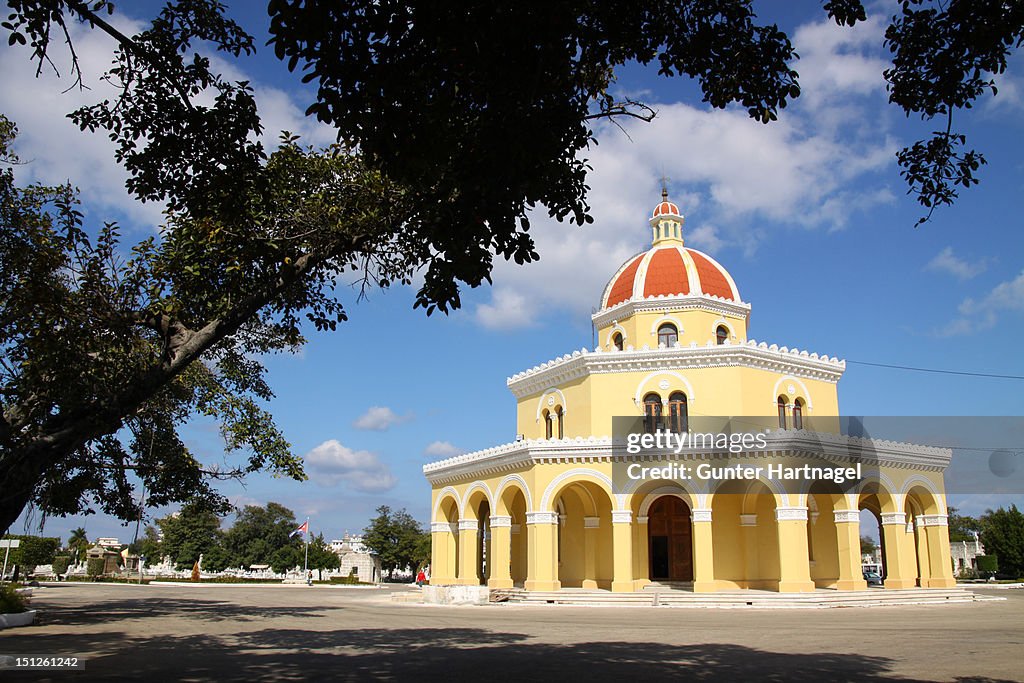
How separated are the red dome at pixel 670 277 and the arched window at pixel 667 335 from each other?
1409mm

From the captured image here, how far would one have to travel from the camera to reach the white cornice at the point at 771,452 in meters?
25.4

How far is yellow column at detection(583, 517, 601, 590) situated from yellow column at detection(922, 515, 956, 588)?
12.3m

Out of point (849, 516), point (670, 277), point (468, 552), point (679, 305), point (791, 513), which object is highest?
point (670, 277)

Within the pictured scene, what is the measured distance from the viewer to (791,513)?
24766 mm

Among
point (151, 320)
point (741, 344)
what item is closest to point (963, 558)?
point (741, 344)

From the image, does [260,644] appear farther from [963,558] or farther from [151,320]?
[963,558]

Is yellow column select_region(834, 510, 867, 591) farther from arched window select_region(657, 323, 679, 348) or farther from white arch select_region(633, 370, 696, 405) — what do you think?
arched window select_region(657, 323, 679, 348)

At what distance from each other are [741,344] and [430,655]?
19143 mm

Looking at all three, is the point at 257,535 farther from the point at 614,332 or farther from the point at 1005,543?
the point at 1005,543

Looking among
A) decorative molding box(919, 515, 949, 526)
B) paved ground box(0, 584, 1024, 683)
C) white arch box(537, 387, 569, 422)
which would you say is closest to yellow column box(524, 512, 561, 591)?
paved ground box(0, 584, 1024, 683)

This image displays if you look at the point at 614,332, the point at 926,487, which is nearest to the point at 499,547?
the point at 614,332

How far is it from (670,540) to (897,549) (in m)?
7.87

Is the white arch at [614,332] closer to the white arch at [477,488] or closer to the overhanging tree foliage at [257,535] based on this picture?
the white arch at [477,488]

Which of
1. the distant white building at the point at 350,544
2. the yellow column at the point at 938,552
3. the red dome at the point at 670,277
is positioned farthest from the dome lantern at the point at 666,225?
the distant white building at the point at 350,544
